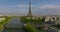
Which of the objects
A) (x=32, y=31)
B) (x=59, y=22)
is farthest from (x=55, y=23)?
(x=32, y=31)

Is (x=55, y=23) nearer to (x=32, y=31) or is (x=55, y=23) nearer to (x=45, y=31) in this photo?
(x=45, y=31)

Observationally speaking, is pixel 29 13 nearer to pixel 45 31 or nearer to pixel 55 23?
pixel 55 23

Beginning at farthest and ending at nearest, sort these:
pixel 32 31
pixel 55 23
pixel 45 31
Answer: pixel 55 23
pixel 45 31
pixel 32 31

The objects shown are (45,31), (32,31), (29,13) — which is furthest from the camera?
(29,13)

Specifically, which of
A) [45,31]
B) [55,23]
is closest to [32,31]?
[45,31]

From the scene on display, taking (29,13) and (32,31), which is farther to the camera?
(29,13)

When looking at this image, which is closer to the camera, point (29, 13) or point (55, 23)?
point (55, 23)

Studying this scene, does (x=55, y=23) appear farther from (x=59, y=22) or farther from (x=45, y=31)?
(x=45, y=31)

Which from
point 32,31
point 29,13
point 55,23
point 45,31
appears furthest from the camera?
point 29,13

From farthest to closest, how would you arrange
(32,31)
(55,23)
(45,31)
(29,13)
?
(29,13)
(55,23)
(45,31)
(32,31)
